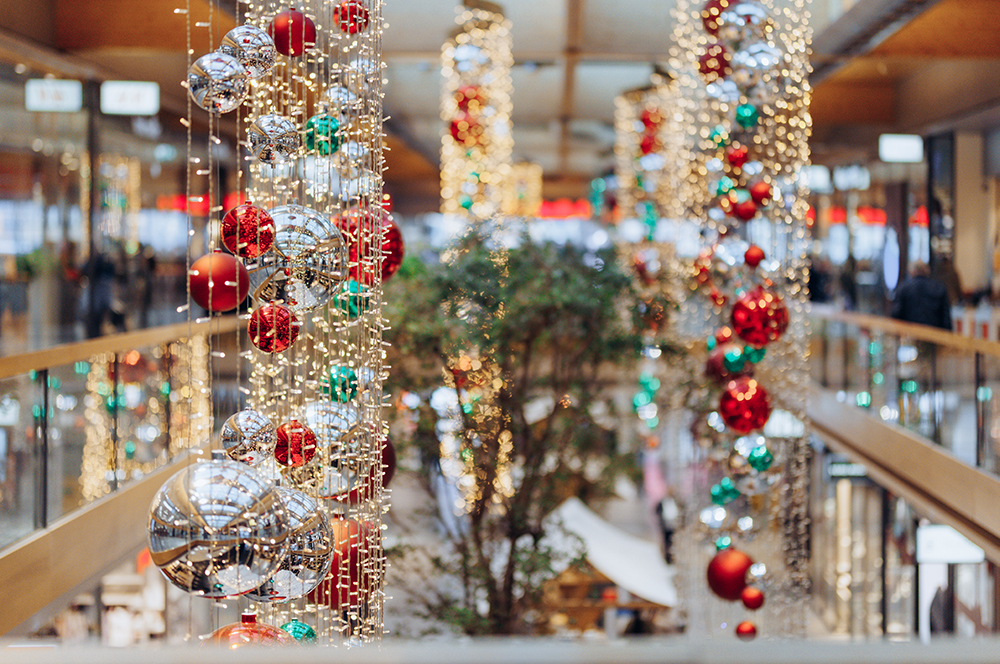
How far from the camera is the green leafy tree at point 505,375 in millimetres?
5742

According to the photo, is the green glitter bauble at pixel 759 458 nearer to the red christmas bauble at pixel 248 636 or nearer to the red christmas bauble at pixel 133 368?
the red christmas bauble at pixel 248 636

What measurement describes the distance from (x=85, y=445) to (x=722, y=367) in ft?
12.6

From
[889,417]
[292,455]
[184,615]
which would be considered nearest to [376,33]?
[292,455]

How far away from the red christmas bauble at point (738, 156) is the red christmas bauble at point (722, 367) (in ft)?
3.38

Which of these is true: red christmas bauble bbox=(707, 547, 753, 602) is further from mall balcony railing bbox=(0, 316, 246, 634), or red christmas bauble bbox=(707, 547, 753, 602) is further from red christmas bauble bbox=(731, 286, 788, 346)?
mall balcony railing bbox=(0, 316, 246, 634)

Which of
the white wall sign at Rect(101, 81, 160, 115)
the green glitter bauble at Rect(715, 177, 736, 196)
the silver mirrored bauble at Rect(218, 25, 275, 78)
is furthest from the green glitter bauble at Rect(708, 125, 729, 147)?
the white wall sign at Rect(101, 81, 160, 115)

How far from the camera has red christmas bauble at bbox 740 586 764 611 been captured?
4.74m

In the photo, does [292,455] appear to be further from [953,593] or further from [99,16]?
[953,593]

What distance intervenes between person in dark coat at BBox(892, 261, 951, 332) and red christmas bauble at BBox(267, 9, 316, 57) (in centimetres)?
704

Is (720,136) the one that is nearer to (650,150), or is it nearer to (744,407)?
(744,407)

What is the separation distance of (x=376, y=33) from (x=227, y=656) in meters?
2.57

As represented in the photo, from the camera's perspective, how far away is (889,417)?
25.9 ft

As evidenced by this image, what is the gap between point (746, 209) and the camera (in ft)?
15.8

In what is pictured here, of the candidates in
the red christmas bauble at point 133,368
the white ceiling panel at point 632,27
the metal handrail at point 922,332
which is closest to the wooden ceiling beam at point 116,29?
the red christmas bauble at point 133,368
